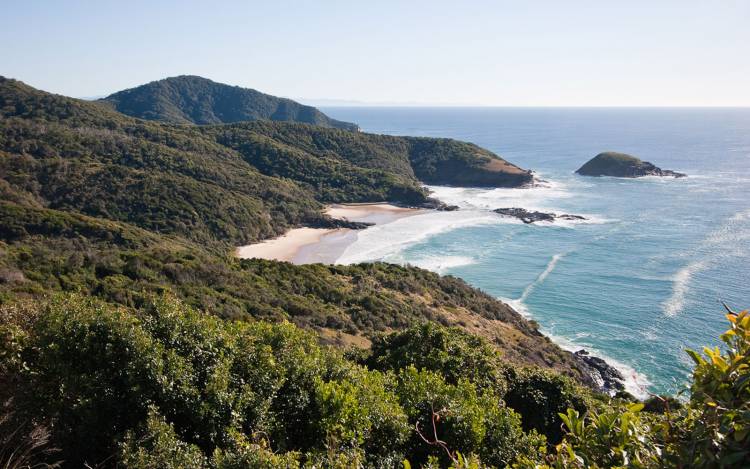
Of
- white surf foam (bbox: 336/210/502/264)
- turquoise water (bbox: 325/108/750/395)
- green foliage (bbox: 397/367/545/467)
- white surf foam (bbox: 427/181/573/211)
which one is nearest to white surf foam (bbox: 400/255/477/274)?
turquoise water (bbox: 325/108/750/395)

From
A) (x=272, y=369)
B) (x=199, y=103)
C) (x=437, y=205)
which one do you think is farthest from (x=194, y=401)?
(x=199, y=103)

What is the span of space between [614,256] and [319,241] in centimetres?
3379

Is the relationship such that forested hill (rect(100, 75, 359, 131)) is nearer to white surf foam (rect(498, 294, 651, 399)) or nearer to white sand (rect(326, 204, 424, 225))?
white sand (rect(326, 204, 424, 225))

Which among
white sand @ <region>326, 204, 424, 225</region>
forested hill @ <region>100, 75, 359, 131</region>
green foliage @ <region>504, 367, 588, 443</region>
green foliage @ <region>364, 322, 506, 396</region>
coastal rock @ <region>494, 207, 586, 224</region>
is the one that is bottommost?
white sand @ <region>326, 204, 424, 225</region>

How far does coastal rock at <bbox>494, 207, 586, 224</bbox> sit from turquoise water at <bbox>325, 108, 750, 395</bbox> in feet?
7.26

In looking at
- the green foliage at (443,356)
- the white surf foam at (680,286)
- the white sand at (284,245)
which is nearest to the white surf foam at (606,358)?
the white surf foam at (680,286)

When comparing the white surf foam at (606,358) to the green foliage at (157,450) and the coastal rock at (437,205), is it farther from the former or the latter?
the coastal rock at (437,205)

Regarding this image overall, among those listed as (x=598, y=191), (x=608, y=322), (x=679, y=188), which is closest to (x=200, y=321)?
(x=608, y=322)

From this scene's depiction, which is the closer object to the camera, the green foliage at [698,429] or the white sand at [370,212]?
the green foliage at [698,429]

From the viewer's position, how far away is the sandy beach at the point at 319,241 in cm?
5312

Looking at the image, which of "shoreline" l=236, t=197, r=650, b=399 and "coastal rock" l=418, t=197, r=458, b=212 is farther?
"coastal rock" l=418, t=197, r=458, b=212

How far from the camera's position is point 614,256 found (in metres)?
50.5

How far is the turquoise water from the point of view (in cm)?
3491

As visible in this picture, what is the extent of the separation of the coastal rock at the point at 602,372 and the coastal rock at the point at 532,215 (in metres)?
35.9
